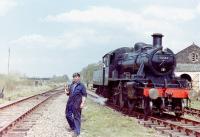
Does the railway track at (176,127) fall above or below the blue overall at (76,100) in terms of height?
below

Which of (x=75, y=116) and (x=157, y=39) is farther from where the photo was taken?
(x=157, y=39)

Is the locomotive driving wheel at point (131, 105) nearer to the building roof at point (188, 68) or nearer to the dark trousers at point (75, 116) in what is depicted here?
the dark trousers at point (75, 116)

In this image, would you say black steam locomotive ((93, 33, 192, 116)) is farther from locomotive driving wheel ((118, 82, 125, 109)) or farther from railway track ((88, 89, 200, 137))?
railway track ((88, 89, 200, 137))

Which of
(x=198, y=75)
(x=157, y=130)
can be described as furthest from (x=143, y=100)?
(x=198, y=75)

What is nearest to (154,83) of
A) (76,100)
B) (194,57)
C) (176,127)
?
(176,127)

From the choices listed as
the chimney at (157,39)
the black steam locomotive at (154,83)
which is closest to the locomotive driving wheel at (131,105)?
the black steam locomotive at (154,83)

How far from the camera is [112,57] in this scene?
85.3ft

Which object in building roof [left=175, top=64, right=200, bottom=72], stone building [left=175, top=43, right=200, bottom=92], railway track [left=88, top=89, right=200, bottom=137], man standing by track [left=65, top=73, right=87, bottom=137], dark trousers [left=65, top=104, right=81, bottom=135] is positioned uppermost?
stone building [left=175, top=43, right=200, bottom=92]

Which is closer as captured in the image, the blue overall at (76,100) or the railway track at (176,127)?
the blue overall at (76,100)

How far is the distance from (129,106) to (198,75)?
947 inches

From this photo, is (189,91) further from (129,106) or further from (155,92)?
(129,106)

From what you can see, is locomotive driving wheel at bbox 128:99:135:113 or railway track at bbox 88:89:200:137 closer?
railway track at bbox 88:89:200:137

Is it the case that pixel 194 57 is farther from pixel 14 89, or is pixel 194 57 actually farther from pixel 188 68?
pixel 14 89

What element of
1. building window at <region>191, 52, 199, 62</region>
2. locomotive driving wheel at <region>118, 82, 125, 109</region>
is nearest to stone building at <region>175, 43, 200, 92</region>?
building window at <region>191, 52, 199, 62</region>
